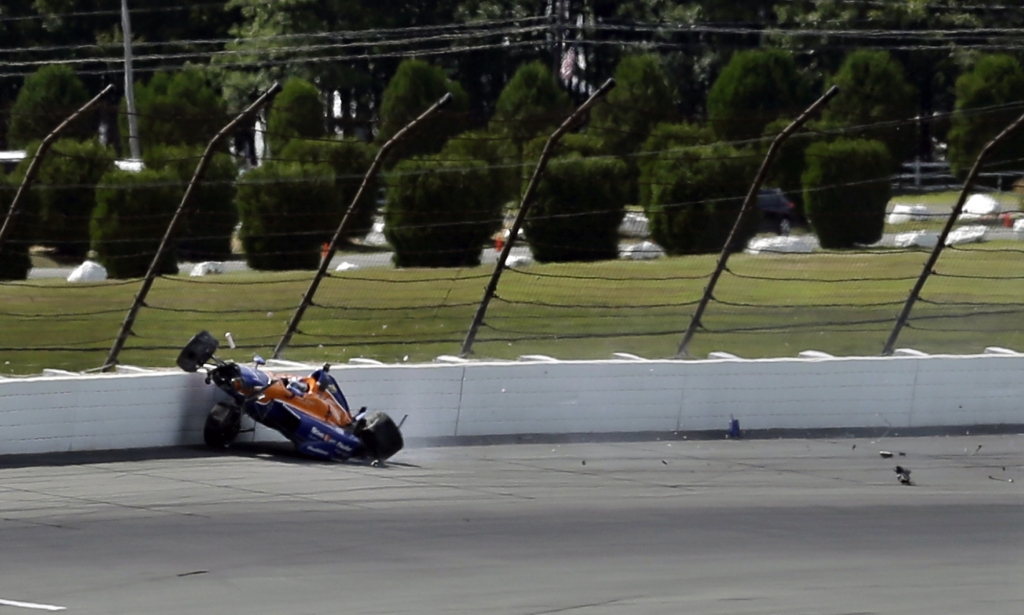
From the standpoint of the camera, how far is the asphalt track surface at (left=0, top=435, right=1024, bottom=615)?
8.08 meters

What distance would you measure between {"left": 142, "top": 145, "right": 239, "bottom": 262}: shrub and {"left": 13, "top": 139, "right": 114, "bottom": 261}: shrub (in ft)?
2.29

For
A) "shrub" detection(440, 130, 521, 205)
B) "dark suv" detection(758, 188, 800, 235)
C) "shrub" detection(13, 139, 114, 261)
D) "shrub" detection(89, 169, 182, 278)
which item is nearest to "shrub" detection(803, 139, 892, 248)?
"dark suv" detection(758, 188, 800, 235)

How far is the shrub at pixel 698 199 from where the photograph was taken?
56.3 feet

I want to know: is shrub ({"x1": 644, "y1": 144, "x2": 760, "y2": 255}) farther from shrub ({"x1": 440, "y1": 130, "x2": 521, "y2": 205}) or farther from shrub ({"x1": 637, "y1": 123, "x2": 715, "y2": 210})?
shrub ({"x1": 440, "y1": 130, "x2": 521, "y2": 205})

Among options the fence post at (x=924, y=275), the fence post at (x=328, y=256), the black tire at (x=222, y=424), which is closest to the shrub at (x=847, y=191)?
the fence post at (x=924, y=275)

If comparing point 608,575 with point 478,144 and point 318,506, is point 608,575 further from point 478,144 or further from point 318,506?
point 478,144

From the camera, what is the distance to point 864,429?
15.0 metres

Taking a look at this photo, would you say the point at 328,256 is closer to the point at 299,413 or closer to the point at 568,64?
the point at 299,413

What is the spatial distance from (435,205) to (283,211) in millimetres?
2208

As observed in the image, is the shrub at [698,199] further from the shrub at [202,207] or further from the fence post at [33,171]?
the fence post at [33,171]

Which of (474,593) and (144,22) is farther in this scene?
(144,22)

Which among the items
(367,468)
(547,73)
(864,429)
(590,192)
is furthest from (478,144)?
(547,73)

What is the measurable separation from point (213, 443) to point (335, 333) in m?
2.45

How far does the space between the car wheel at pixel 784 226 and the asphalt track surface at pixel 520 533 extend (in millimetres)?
5713
